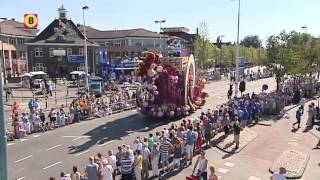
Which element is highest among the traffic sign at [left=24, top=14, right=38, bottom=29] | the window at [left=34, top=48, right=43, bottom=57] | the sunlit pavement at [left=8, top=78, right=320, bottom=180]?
the traffic sign at [left=24, top=14, right=38, bottom=29]

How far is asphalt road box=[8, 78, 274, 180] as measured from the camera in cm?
1811

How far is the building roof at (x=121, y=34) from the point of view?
84.7 metres

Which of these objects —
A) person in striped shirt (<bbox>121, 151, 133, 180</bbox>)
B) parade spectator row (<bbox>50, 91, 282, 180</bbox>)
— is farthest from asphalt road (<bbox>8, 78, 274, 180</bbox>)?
person in striped shirt (<bbox>121, 151, 133, 180</bbox>)

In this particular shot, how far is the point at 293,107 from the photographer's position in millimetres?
34312

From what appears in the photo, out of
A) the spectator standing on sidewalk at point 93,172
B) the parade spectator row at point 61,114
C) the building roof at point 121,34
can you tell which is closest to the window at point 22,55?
the building roof at point 121,34

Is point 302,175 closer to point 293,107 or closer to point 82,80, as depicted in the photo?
point 293,107

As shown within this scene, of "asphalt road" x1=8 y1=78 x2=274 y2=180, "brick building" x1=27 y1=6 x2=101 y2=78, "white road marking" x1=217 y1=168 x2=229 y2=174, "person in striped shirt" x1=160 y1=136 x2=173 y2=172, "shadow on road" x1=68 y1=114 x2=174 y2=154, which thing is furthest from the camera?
"brick building" x1=27 y1=6 x2=101 y2=78

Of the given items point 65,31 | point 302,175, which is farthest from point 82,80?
point 302,175

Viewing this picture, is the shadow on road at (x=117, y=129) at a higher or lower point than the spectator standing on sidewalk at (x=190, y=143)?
lower

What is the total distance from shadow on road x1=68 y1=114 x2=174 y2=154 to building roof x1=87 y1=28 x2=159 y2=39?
181ft

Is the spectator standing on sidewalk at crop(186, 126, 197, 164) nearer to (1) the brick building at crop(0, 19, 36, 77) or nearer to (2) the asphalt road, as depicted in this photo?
(2) the asphalt road

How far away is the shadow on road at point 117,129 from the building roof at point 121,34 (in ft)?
181

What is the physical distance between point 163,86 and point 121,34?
58601 millimetres

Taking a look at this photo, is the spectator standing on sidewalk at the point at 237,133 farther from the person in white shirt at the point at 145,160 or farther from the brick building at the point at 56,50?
the brick building at the point at 56,50
